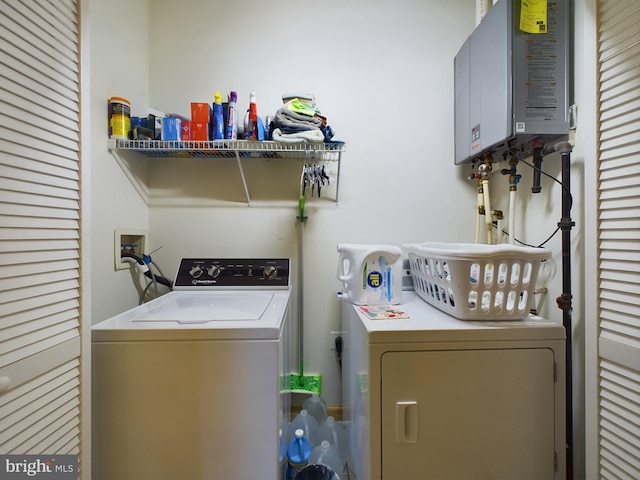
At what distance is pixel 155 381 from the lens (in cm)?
86

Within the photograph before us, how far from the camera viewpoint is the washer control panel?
150 centimetres

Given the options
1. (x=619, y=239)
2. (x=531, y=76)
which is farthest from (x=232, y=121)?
(x=619, y=239)

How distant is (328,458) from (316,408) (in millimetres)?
304

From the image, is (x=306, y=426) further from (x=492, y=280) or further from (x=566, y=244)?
(x=566, y=244)

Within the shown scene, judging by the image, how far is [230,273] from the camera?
153 centimetres

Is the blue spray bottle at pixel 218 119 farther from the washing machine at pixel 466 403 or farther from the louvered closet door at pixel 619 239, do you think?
the louvered closet door at pixel 619 239

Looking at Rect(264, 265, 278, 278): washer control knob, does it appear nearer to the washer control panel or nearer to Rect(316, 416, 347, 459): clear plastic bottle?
the washer control panel

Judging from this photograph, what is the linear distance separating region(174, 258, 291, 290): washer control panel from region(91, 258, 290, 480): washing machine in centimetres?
63

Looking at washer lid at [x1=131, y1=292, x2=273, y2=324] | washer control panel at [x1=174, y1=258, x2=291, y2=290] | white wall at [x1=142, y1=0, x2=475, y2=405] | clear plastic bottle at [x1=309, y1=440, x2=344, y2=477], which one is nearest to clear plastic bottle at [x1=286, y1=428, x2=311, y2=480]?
clear plastic bottle at [x1=309, y1=440, x2=344, y2=477]

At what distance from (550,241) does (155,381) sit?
5.81 ft

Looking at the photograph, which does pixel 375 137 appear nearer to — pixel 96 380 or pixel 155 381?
pixel 155 381

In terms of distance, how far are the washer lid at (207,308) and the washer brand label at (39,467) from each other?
1.33 ft

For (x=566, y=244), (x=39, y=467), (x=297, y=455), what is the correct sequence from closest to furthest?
(x=39, y=467) < (x=566, y=244) < (x=297, y=455)

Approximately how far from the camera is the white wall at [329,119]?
1.71m
